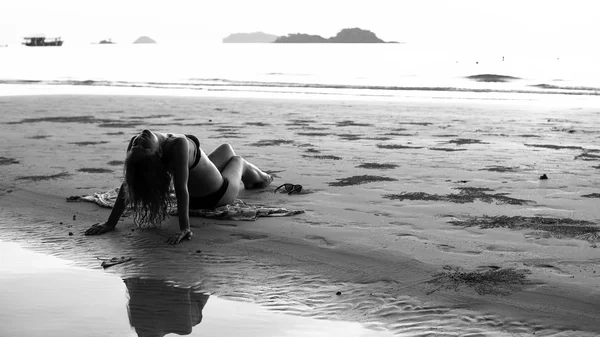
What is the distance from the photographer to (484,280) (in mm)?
5016

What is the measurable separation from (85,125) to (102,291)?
1038 centimetres

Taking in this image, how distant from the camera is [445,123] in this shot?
15805 mm

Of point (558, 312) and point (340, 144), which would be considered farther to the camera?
point (340, 144)

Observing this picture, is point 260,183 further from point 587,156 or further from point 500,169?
point 587,156

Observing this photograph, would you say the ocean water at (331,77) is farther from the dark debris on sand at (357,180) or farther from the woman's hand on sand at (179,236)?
the woman's hand on sand at (179,236)

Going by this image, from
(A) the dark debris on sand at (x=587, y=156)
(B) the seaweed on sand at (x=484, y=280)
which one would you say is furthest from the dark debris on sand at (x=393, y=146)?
(B) the seaweed on sand at (x=484, y=280)

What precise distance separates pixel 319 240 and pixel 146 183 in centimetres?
155

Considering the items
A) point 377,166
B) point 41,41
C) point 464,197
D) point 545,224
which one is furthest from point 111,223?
point 41,41

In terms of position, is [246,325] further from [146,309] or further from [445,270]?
[445,270]

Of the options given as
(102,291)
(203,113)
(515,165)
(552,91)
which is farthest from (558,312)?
(552,91)

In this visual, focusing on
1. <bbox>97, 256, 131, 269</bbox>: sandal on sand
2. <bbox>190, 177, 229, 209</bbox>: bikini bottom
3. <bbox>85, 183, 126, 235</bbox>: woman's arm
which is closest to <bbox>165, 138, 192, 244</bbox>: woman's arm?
<bbox>97, 256, 131, 269</bbox>: sandal on sand

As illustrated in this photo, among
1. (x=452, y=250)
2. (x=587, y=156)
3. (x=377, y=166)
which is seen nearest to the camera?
(x=452, y=250)

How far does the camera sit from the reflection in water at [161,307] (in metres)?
4.32

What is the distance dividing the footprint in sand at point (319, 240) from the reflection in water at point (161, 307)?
1.42 metres
